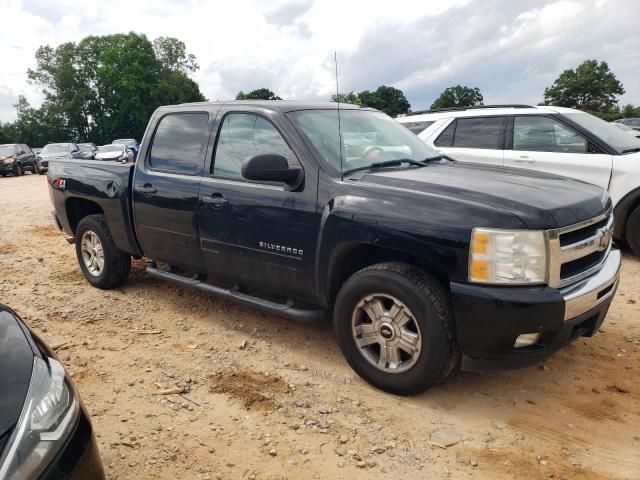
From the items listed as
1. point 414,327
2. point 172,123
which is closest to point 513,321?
point 414,327

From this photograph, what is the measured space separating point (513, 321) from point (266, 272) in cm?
174

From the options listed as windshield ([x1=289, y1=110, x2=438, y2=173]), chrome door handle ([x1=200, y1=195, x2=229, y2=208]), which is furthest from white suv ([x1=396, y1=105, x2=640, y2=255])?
chrome door handle ([x1=200, y1=195, x2=229, y2=208])

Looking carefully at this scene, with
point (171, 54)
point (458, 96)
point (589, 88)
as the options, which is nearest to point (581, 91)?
point (589, 88)

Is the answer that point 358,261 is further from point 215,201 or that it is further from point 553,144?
point 553,144

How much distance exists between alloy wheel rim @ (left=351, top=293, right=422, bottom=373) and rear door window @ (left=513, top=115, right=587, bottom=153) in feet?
13.7

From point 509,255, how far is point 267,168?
5.08 ft

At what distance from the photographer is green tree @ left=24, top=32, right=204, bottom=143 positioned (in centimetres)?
5875

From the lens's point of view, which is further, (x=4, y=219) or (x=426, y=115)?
(x=4, y=219)

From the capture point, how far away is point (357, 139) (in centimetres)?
388

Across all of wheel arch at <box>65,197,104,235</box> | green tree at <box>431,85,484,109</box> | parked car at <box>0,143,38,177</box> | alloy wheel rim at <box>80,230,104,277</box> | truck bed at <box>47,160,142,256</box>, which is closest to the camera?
truck bed at <box>47,160,142,256</box>

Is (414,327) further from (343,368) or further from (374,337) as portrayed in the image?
(343,368)

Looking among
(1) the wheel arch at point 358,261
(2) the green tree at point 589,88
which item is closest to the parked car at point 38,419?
(1) the wheel arch at point 358,261

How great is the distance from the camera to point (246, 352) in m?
3.90

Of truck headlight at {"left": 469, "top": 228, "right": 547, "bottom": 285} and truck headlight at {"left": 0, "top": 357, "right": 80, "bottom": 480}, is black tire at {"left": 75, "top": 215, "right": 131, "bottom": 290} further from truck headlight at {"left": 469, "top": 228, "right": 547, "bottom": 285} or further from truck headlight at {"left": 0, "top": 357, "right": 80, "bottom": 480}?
truck headlight at {"left": 469, "top": 228, "right": 547, "bottom": 285}
